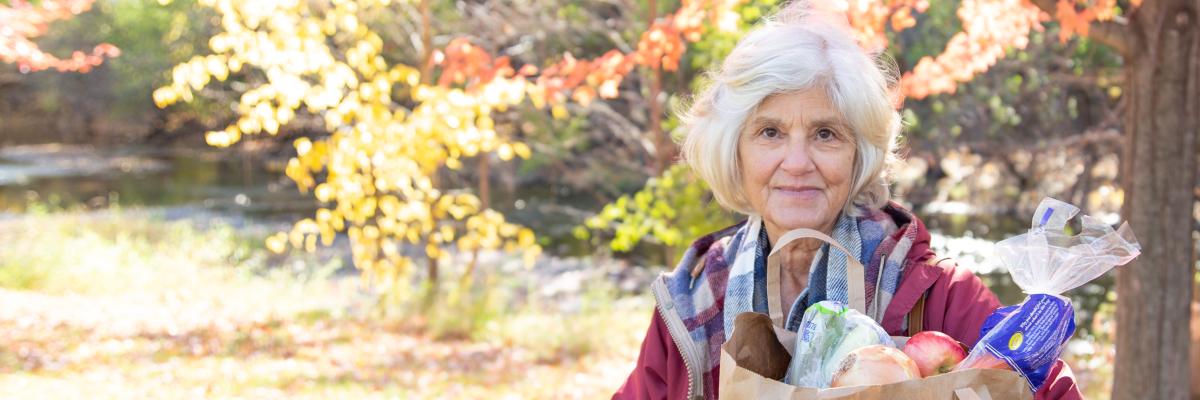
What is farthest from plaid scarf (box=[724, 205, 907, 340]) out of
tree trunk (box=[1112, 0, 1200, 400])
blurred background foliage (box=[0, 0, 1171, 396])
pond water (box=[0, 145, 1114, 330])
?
pond water (box=[0, 145, 1114, 330])

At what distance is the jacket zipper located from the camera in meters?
1.88

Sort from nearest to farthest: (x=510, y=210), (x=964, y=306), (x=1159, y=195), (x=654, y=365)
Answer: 1. (x=964, y=306)
2. (x=654, y=365)
3. (x=1159, y=195)
4. (x=510, y=210)

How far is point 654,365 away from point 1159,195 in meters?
2.79

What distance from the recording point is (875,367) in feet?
4.47

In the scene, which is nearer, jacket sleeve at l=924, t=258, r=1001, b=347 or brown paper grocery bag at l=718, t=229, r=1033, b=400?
brown paper grocery bag at l=718, t=229, r=1033, b=400

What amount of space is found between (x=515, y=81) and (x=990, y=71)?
6.88 metres

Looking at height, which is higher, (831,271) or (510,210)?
(510,210)

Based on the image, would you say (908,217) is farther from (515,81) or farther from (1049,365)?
(515,81)

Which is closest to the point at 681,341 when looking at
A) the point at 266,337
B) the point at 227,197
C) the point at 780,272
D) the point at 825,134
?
the point at 780,272

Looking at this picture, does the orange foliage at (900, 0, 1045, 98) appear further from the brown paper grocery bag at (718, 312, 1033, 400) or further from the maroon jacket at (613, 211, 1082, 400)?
the brown paper grocery bag at (718, 312, 1033, 400)

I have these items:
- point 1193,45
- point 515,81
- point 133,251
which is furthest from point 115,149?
point 1193,45

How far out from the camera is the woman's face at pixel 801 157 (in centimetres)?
185

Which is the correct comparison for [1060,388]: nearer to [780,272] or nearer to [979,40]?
[780,272]

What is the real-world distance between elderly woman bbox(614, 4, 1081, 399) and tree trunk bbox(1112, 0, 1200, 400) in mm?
2410
